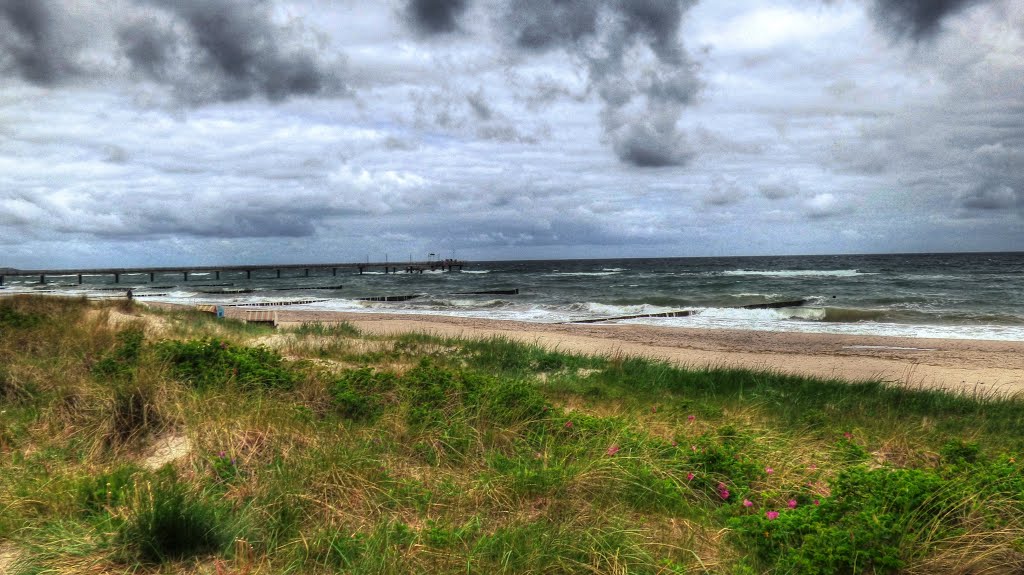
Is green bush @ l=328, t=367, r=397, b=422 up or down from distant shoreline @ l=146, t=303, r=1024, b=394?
up

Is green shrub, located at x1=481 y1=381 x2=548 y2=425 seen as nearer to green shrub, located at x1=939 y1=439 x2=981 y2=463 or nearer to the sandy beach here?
green shrub, located at x1=939 y1=439 x2=981 y2=463

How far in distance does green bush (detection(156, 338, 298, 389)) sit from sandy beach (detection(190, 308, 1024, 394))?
7.95 meters

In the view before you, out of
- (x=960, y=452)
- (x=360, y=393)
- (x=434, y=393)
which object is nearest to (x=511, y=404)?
(x=434, y=393)

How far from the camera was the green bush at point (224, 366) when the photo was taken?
6953 millimetres

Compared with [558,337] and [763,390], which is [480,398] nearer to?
[763,390]

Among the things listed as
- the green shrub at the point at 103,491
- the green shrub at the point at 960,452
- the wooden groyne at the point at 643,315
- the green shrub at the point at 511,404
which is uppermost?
the green shrub at the point at 511,404

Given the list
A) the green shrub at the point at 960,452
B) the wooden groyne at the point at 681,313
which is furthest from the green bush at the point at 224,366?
the wooden groyne at the point at 681,313

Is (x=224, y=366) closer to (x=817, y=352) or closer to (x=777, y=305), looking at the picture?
(x=817, y=352)

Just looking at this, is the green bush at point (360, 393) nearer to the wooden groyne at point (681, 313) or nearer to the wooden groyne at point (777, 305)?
the wooden groyne at point (681, 313)

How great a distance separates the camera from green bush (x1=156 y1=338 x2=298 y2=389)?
22.8 ft

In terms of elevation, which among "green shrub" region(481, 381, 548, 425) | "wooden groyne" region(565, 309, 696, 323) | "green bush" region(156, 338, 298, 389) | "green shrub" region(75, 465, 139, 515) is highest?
"green bush" region(156, 338, 298, 389)

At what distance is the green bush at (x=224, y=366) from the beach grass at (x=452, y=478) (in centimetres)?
4

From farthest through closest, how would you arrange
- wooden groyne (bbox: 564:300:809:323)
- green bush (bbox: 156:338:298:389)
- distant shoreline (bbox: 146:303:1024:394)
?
wooden groyne (bbox: 564:300:809:323), distant shoreline (bbox: 146:303:1024:394), green bush (bbox: 156:338:298:389)

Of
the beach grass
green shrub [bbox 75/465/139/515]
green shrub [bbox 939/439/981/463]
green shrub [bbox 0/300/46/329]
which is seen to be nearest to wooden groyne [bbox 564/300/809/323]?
green shrub [bbox 0/300/46/329]
